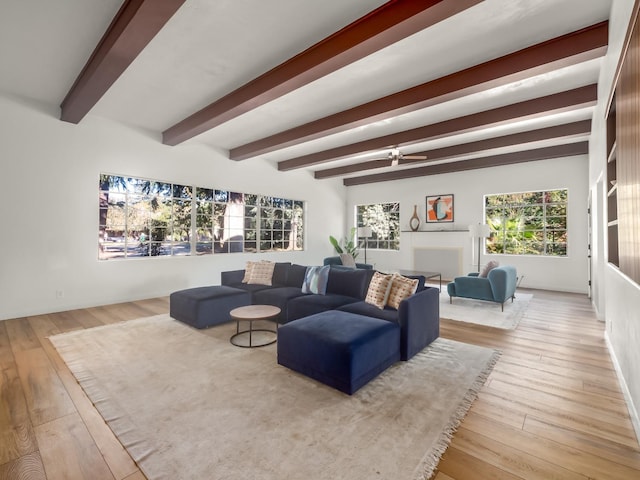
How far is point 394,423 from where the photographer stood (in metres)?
1.96

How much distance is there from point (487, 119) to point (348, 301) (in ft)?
11.6

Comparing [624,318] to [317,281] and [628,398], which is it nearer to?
[628,398]

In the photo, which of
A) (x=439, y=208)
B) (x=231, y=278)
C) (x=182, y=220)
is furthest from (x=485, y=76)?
(x=182, y=220)

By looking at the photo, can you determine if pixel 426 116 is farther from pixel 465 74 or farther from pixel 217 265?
pixel 217 265

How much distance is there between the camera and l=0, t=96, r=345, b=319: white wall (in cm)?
431

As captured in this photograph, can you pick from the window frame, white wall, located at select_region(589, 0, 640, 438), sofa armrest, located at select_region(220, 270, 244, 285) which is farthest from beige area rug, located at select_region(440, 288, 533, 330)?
the window frame

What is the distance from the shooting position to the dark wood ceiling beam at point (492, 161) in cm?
614

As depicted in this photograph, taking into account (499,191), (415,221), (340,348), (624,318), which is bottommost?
(340,348)

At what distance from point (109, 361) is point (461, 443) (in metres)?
3.07

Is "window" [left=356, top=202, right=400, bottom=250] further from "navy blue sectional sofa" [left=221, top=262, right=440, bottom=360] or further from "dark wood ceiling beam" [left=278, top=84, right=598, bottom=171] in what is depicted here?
"navy blue sectional sofa" [left=221, top=262, right=440, bottom=360]

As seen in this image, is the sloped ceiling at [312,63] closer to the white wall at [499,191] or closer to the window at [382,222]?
the white wall at [499,191]

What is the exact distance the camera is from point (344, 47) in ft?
9.05

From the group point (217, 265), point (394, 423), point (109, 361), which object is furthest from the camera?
point (217, 265)

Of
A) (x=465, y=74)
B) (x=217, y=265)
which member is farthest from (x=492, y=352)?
(x=217, y=265)
